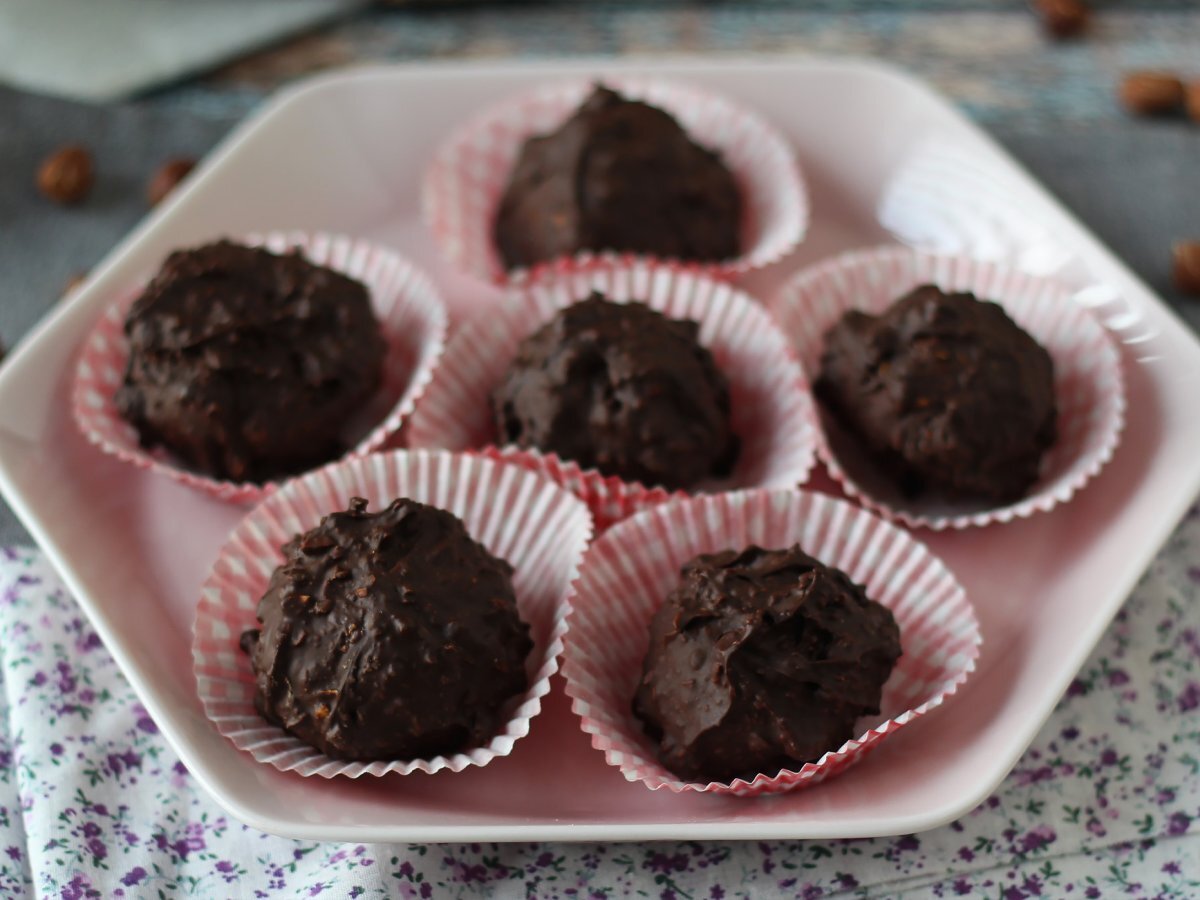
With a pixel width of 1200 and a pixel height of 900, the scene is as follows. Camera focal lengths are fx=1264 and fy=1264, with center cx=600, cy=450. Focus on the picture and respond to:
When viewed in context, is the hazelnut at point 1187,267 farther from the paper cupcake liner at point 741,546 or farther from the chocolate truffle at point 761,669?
the chocolate truffle at point 761,669

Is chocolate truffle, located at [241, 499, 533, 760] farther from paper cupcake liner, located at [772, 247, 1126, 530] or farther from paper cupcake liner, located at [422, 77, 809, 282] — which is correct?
paper cupcake liner, located at [422, 77, 809, 282]

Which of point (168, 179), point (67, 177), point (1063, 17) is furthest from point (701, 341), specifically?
point (1063, 17)

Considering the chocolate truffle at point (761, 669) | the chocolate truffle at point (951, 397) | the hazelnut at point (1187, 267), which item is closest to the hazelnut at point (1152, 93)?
the hazelnut at point (1187, 267)

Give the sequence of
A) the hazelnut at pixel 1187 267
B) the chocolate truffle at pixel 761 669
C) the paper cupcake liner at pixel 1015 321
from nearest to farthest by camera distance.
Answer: the chocolate truffle at pixel 761 669, the paper cupcake liner at pixel 1015 321, the hazelnut at pixel 1187 267

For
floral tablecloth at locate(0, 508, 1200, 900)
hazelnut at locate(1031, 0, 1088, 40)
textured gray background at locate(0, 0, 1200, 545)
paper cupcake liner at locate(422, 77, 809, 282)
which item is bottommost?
floral tablecloth at locate(0, 508, 1200, 900)

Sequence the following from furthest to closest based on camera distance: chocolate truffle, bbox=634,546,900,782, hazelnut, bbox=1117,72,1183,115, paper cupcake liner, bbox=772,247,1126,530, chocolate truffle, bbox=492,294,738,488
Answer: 1. hazelnut, bbox=1117,72,1183,115
2. paper cupcake liner, bbox=772,247,1126,530
3. chocolate truffle, bbox=492,294,738,488
4. chocolate truffle, bbox=634,546,900,782

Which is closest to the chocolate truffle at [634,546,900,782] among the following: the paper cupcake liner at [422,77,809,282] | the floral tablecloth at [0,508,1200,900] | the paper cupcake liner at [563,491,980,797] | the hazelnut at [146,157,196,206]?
the paper cupcake liner at [563,491,980,797]

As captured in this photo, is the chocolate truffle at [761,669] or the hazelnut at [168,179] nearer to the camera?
the chocolate truffle at [761,669]
